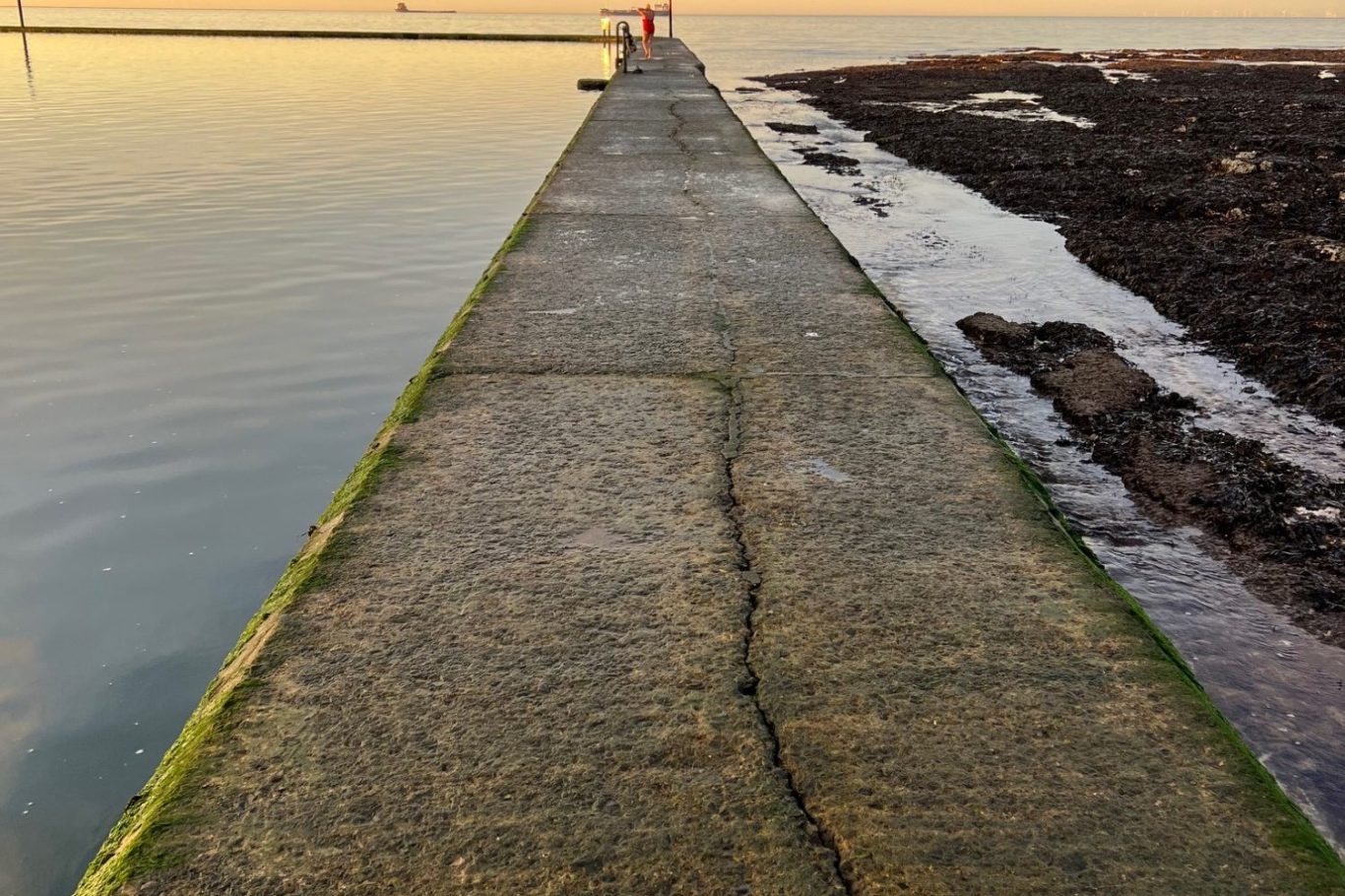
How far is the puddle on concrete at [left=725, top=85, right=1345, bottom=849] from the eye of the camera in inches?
104

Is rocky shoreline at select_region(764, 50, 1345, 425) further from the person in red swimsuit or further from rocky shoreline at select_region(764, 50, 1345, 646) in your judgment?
the person in red swimsuit

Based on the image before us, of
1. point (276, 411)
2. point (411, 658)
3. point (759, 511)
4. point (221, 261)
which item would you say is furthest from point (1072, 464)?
point (221, 261)

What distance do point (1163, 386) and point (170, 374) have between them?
525cm

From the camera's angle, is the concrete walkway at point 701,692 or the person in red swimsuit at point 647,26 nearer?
the concrete walkway at point 701,692

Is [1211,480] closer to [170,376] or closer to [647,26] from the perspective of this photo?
[170,376]

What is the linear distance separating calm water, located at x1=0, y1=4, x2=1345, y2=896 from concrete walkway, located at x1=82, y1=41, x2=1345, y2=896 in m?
0.84

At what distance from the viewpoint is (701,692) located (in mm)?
1971

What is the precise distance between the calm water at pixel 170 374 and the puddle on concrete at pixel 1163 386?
0.87 m

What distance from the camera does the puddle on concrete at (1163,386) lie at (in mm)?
2639

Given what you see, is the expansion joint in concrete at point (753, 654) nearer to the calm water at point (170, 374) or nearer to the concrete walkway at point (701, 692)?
the concrete walkway at point (701, 692)

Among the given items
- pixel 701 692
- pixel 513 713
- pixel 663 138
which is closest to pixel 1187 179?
pixel 663 138

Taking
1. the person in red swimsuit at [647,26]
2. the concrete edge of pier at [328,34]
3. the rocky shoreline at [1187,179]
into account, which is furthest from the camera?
the concrete edge of pier at [328,34]

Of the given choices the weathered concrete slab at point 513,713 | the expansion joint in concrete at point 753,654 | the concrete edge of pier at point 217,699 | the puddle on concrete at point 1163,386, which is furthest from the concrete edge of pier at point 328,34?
the weathered concrete slab at point 513,713

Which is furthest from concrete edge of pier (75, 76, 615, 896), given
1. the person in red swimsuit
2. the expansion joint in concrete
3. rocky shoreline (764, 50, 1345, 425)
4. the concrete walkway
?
the person in red swimsuit
